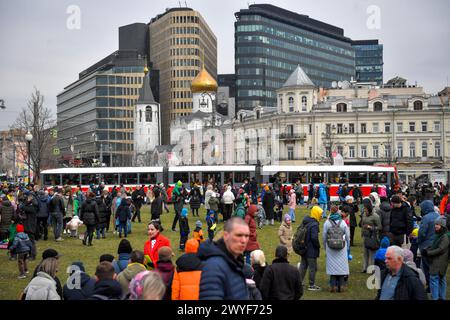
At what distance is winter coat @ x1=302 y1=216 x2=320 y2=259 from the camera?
46.0 feet

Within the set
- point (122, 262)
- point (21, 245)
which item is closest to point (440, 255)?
point (122, 262)

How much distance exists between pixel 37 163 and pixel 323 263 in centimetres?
3924

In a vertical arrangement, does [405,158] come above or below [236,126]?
below

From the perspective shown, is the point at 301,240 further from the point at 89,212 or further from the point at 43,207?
the point at 43,207

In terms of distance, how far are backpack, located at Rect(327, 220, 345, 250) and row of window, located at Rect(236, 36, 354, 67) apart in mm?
125553

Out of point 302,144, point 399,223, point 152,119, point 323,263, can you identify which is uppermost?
Answer: point 152,119

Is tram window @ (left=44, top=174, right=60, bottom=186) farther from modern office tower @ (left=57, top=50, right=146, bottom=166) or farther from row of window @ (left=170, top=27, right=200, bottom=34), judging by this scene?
row of window @ (left=170, top=27, right=200, bottom=34)

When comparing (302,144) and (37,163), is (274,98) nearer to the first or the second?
(302,144)

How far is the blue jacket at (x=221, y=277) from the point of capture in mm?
5750

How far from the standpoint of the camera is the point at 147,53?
6658 inches

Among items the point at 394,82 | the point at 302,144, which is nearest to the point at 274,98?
the point at 394,82

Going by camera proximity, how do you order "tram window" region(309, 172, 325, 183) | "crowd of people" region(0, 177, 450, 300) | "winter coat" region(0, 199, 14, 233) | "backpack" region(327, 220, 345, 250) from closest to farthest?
1. "crowd of people" region(0, 177, 450, 300)
2. "backpack" region(327, 220, 345, 250)
3. "winter coat" region(0, 199, 14, 233)
4. "tram window" region(309, 172, 325, 183)

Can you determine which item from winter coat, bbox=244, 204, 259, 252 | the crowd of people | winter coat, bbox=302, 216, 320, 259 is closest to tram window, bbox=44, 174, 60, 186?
the crowd of people

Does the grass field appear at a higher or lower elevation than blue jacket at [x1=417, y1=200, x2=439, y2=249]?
lower
